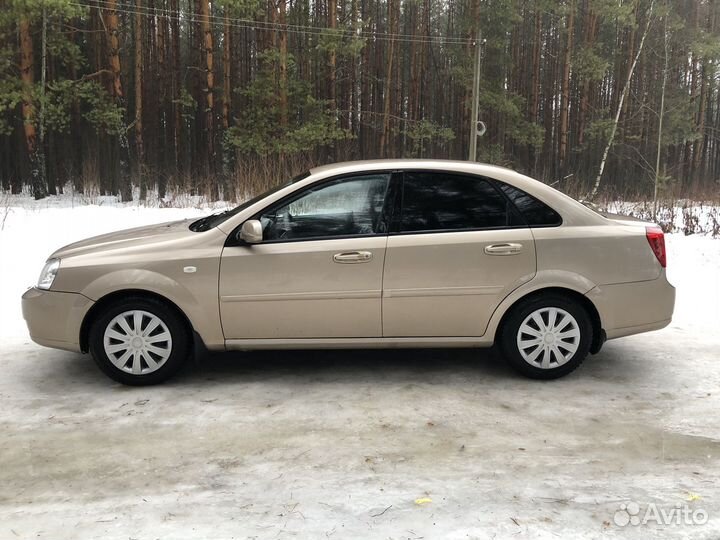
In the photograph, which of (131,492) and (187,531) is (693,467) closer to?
(187,531)

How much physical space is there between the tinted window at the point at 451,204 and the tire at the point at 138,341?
188 centimetres

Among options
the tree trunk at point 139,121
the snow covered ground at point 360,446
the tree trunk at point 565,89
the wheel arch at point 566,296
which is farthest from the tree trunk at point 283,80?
the wheel arch at point 566,296

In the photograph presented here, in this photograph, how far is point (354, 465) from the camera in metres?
3.38

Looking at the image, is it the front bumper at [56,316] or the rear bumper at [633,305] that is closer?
the front bumper at [56,316]

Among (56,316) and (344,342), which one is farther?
(344,342)

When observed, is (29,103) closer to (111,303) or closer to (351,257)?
(111,303)

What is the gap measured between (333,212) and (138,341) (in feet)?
5.65

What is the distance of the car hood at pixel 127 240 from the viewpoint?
4633 millimetres

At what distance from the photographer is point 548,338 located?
464 centimetres

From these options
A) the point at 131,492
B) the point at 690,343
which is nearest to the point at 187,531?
the point at 131,492

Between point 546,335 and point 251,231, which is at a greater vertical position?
point 251,231

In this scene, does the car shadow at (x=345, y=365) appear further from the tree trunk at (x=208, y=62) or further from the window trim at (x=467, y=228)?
the tree trunk at (x=208, y=62)

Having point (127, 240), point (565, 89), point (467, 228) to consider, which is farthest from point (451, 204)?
point (565, 89)

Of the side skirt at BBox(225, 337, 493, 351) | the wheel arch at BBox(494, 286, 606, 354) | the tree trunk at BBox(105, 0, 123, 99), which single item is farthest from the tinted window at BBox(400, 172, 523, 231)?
the tree trunk at BBox(105, 0, 123, 99)
